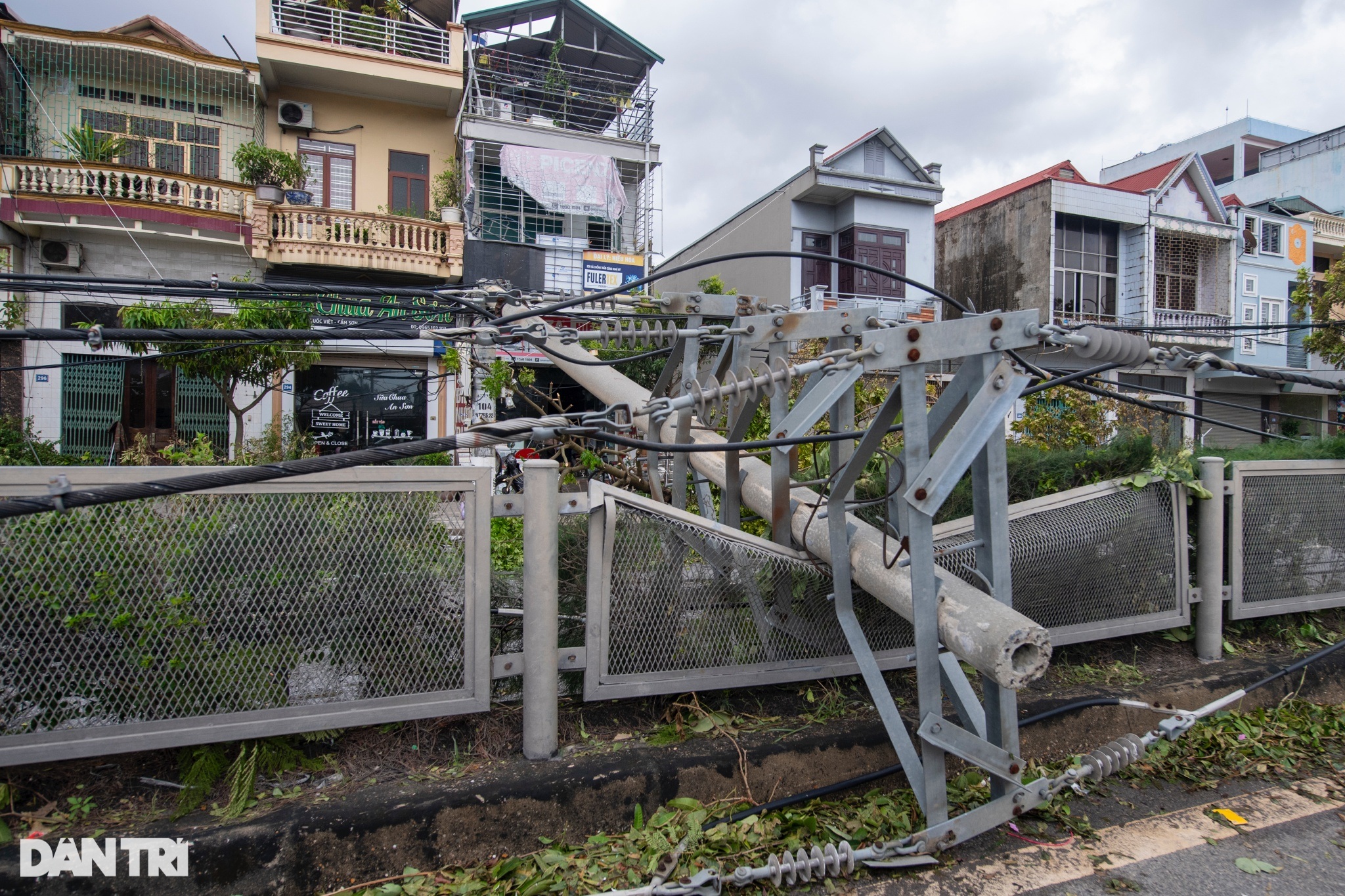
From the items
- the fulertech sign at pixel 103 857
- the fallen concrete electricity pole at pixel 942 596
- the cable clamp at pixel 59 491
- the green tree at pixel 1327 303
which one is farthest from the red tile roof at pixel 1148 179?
the fulertech sign at pixel 103 857

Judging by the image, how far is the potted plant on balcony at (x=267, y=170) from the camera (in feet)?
44.1

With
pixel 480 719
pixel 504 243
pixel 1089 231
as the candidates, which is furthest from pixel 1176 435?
pixel 1089 231

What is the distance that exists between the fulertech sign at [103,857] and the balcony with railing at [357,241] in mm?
13195

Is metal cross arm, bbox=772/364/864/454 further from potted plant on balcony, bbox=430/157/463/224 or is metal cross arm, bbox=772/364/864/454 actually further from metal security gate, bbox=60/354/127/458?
metal security gate, bbox=60/354/127/458

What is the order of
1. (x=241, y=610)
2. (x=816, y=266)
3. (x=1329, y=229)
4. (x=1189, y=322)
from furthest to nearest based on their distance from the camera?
1. (x=1329, y=229)
2. (x=1189, y=322)
3. (x=816, y=266)
4. (x=241, y=610)

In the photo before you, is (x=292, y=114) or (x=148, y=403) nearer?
(x=148, y=403)

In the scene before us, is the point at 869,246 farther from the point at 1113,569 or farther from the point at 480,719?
the point at 480,719

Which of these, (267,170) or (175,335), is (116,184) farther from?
(175,335)

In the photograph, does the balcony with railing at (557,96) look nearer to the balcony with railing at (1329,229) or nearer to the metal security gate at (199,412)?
the metal security gate at (199,412)

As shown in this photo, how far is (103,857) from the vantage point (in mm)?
2230

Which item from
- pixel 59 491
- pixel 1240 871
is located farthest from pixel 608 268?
pixel 1240 871

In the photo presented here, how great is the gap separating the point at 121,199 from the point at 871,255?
1646 centimetres

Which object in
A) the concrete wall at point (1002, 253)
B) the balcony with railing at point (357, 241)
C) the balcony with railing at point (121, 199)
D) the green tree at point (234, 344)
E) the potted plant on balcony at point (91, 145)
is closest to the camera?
the green tree at point (234, 344)

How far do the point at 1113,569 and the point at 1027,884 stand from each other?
6.49 ft
